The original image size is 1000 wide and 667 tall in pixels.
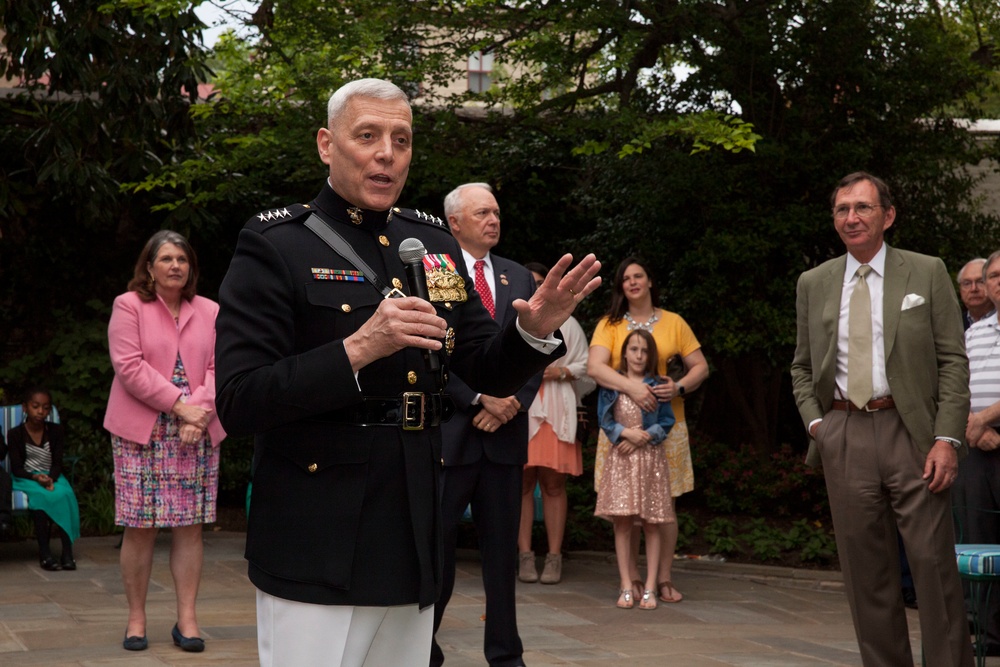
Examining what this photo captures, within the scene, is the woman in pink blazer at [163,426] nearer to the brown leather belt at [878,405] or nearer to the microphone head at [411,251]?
the brown leather belt at [878,405]

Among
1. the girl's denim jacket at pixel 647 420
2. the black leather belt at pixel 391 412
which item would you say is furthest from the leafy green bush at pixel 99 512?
the black leather belt at pixel 391 412

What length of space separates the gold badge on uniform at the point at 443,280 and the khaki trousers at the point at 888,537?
2611 mm

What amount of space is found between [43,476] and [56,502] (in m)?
0.26

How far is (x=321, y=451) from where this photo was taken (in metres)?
2.56

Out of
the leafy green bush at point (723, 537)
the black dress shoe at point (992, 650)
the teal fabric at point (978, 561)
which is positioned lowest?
the black dress shoe at point (992, 650)

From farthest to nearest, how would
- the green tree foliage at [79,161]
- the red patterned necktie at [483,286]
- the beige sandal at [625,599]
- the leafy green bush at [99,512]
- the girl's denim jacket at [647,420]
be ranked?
the leafy green bush at [99,512]
the green tree foliage at [79,161]
the girl's denim jacket at [647,420]
the beige sandal at [625,599]
the red patterned necktie at [483,286]

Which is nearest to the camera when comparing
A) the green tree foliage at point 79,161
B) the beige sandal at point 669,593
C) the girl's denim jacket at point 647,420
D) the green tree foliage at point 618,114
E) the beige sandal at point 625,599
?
the beige sandal at point 625,599

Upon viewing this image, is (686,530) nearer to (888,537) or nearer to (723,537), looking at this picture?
(723,537)

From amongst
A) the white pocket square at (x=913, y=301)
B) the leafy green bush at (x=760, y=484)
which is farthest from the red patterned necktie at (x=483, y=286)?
the leafy green bush at (x=760, y=484)

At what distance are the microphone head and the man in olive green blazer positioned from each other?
2.80 metres

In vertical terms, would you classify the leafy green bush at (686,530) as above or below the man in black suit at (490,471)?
below

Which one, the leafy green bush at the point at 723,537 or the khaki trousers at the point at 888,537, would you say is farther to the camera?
the leafy green bush at the point at 723,537

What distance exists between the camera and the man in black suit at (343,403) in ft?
8.14

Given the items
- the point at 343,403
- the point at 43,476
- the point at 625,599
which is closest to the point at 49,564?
the point at 43,476
